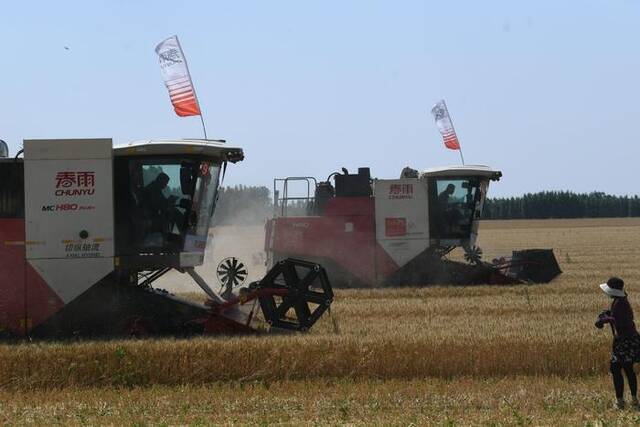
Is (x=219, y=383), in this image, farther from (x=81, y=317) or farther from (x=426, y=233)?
(x=426, y=233)

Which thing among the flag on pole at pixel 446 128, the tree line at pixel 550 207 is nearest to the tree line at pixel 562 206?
the tree line at pixel 550 207

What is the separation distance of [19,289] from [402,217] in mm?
8825

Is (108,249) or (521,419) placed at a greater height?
(108,249)

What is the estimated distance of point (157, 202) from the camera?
1212 cm

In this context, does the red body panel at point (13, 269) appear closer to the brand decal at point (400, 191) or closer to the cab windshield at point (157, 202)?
the cab windshield at point (157, 202)

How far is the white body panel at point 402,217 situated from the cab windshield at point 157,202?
7.16 metres

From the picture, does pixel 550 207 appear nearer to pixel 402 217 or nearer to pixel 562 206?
pixel 562 206

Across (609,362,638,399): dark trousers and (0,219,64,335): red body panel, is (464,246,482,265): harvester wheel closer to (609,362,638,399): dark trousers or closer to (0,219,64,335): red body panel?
(0,219,64,335): red body panel

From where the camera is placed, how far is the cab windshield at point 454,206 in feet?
62.5

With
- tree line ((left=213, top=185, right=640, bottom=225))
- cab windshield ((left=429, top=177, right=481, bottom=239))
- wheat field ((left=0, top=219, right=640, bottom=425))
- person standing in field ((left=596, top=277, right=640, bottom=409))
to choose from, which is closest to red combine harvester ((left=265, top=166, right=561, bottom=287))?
cab windshield ((left=429, top=177, right=481, bottom=239))

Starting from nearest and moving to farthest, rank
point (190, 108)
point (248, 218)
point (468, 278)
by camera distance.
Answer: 1. point (190, 108)
2. point (468, 278)
3. point (248, 218)

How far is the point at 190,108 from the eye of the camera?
582 inches

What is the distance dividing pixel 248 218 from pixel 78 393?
48.3 ft

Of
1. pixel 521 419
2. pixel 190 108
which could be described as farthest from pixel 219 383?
pixel 190 108
